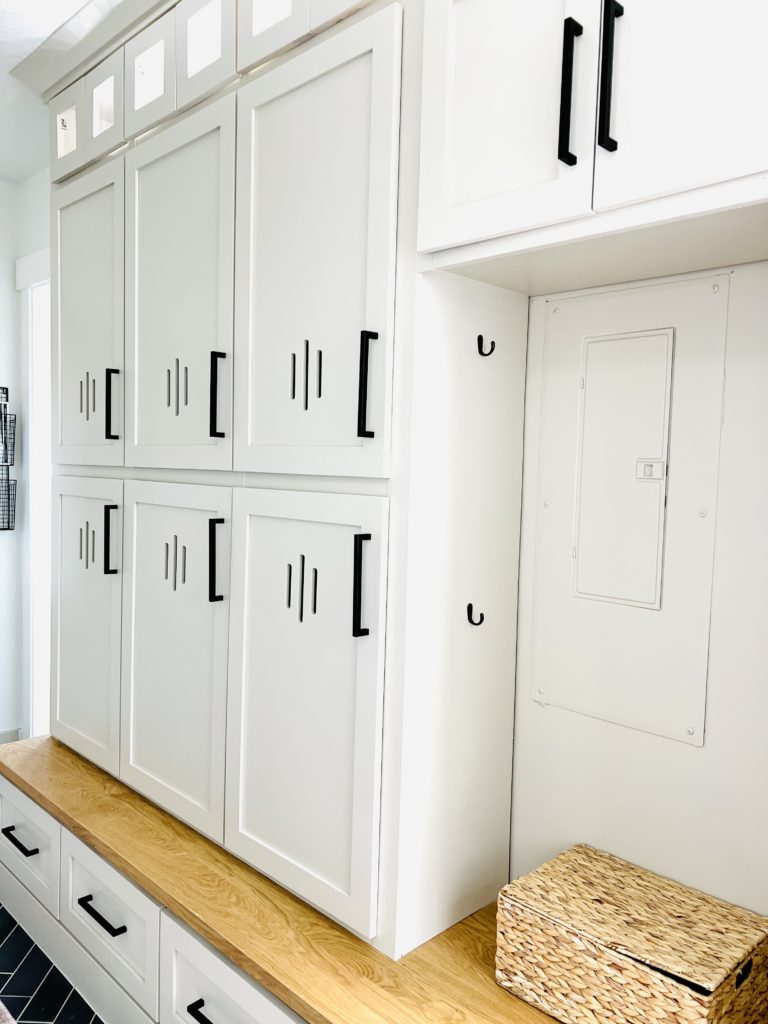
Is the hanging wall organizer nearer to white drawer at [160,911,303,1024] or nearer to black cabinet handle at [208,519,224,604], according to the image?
black cabinet handle at [208,519,224,604]

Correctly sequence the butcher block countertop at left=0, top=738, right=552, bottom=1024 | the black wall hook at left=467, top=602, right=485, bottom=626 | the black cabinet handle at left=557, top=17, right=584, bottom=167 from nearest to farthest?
the black cabinet handle at left=557, top=17, right=584, bottom=167, the butcher block countertop at left=0, top=738, right=552, bottom=1024, the black wall hook at left=467, top=602, right=485, bottom=626

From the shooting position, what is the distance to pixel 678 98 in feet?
3.41

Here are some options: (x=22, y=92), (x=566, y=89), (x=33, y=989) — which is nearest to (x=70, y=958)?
(x=33, y=989)

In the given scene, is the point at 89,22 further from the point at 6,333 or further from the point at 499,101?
the point at 6,333

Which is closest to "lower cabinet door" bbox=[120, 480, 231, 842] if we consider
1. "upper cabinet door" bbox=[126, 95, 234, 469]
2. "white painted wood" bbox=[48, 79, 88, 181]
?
"upper cabinet door" bbox=[126, 95, 234, 469]

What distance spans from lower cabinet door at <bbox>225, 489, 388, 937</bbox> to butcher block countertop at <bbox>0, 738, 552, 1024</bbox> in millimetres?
53

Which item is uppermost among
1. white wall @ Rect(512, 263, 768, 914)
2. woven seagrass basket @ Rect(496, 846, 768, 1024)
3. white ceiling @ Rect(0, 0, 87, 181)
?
white ceiling @ Rect(0, 0, 87, 181)

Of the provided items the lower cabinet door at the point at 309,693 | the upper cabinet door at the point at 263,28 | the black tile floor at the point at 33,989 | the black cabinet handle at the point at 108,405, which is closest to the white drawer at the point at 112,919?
the black tile floor at the point at 33,989

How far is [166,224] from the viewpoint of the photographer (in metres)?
1.91

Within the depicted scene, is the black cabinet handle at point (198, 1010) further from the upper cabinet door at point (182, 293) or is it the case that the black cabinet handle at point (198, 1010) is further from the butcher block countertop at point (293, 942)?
the upper cabinet door at point (182, 293)

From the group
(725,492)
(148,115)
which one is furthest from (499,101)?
(148,115)

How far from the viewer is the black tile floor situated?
75.6 inches

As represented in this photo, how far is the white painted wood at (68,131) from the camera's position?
2.23m

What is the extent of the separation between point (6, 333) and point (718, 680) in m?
3.20
